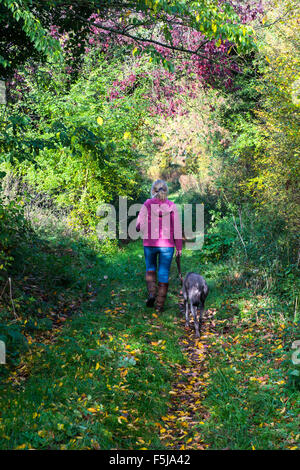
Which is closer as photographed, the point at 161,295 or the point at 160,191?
the point at 160,191

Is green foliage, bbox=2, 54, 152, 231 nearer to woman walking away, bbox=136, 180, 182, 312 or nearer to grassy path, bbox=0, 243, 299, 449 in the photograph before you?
woman walking away, bbox=136, 180, 182, 312

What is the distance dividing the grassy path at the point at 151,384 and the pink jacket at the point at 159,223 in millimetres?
1266

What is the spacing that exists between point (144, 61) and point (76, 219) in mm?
6348

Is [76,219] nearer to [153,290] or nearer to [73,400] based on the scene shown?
[153,290]

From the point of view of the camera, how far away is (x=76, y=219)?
1169 cm

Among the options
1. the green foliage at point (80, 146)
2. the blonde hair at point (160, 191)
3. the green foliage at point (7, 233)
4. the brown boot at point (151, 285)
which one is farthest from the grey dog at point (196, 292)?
the green foliage at point (80, 146)

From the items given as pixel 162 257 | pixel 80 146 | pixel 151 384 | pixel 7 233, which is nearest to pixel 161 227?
pixel 162 257

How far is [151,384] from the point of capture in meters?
5.07

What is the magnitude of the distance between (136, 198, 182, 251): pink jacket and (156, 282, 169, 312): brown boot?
2.30 feet

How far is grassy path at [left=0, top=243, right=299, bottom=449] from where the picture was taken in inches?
156

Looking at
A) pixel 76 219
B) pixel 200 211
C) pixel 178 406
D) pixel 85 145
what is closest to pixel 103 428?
pixel 178 406

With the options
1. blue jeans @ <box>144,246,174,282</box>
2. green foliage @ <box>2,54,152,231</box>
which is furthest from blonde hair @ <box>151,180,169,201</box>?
green foliage @ <box>2,54,152,231</box>

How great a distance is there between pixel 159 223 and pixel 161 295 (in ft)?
4.16

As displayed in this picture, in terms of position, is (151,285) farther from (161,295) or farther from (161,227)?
(161,227)
